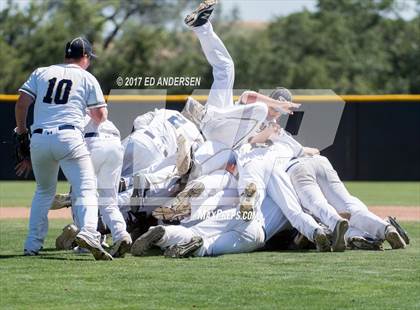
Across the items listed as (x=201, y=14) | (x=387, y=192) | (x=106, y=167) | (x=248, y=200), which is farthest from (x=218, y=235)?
(x=387, y=192)

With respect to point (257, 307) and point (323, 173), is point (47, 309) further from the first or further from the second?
point (323, 173)

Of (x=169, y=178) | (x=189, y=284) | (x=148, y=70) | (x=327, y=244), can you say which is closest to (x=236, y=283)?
(x=189, y=284)

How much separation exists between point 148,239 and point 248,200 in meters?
1.05

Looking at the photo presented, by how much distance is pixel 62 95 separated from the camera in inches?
361

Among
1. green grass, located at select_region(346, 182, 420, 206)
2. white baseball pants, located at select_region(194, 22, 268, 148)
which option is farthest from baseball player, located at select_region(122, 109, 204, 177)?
green grass, located at select_region(346, 182, 420, 206)

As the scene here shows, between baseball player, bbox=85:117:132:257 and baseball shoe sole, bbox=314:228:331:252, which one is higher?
baseball player, bbox=85:117:132:257

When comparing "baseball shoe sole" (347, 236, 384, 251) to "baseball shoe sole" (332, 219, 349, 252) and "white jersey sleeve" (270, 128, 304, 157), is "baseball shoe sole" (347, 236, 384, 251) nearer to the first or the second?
"baseball shoe sole" (332, 219, 349, 252)

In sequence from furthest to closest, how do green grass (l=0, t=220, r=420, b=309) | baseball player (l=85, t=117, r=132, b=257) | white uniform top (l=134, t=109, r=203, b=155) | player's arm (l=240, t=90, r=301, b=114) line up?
white uniform top (l=134, t=109, r=203, b=155) < player's arm (l=240, t=90, r=301, b=114) < baseball player (l=85, t=117, r=132, b=257) < green grass (l=0, t=220, r=420, b=309)

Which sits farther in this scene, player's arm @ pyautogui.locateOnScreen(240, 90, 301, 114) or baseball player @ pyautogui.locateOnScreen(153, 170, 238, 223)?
player's arm @ pyautogui.locateOnScreen(240, 90, 301, 114)

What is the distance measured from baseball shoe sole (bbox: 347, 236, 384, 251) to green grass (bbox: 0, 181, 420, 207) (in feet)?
24.7

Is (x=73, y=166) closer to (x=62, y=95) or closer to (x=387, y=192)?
(x=62, y=95)

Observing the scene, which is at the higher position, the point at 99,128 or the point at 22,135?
the point at 22,135

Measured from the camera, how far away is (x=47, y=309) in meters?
6.78

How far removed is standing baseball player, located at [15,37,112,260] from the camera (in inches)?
359
